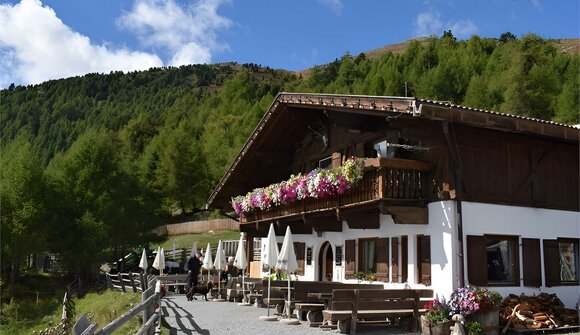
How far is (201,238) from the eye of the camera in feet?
161

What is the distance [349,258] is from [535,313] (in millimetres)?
5651

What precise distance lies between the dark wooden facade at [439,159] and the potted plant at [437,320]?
91.3 inches

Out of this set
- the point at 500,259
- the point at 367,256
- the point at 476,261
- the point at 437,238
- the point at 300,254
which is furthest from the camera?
the point at 300,254

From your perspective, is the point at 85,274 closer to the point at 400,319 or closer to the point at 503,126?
the point at 400,319

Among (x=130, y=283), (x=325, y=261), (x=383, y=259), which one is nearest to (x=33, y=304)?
(x=130, y=283)

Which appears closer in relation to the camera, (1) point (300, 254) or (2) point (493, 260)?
(2) point (493, 260)

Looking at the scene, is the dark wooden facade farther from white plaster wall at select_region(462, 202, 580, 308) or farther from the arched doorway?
the arched doorway

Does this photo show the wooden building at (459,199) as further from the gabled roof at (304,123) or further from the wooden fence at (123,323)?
the wooden fence at (123,323)

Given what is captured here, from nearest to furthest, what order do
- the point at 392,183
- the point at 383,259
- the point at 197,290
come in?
the point at 392,183 < the point at 383,259 < the point at 197,290

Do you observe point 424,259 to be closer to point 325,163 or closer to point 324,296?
point 324,296

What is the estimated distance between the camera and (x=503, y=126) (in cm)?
1220

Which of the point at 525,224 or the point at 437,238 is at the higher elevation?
the point at 525,224

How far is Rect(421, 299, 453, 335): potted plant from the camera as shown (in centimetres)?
1074

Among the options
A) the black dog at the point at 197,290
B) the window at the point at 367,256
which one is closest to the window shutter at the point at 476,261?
the window at the point at 367,256
